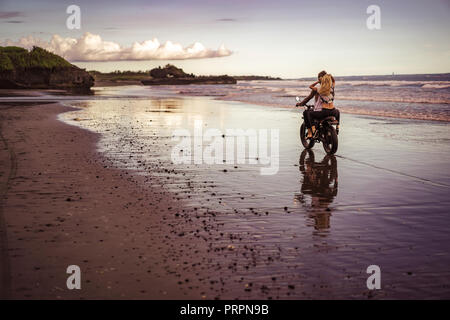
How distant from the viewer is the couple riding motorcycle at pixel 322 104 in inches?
518

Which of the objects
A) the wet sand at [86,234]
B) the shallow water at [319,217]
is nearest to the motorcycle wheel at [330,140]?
the shallow water at [319,217]

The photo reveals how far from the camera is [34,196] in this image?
812 cm

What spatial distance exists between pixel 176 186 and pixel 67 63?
250ft

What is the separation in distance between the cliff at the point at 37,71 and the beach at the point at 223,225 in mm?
64181

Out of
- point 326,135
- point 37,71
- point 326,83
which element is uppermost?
point 37,71

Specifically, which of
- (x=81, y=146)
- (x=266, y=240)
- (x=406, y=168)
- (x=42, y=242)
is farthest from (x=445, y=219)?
(x=81, y=146)

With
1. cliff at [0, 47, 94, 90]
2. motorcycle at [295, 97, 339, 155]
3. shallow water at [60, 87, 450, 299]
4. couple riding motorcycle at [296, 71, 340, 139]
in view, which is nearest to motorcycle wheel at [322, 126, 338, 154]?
motorcycle at [295, 97, 339, 155]

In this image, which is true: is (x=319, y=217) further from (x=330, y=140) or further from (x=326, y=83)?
(x=326, y=83)

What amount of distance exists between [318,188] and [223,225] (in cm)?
325

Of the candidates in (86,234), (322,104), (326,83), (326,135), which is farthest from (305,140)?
(86,234)

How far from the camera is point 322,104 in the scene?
13.6 meters

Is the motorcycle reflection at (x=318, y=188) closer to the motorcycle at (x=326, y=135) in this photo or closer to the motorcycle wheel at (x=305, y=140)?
the motorcycle at (x=326, y=135)

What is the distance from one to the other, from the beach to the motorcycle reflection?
4 centimetres

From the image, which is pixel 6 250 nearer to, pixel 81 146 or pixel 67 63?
pixel 81 146
